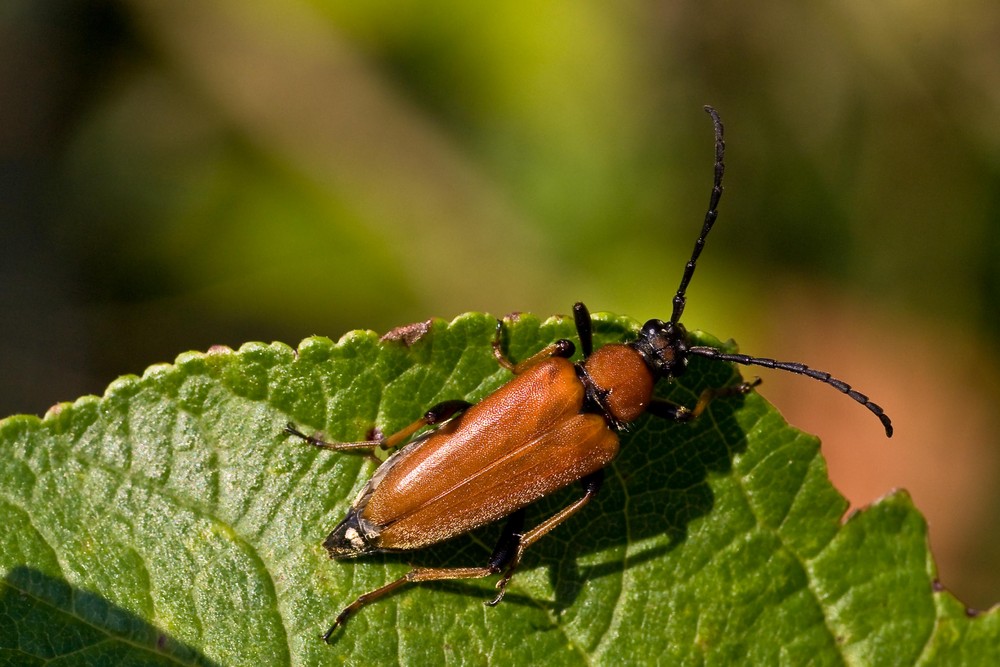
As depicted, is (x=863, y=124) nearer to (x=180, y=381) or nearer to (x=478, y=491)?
(x=478, y=491)

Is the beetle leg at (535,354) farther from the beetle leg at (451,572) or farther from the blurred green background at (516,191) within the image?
the blurred green background at (516,191)

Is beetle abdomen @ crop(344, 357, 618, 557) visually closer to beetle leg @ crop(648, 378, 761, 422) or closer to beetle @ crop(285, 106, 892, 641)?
beetle @ crop(285, 106, 892, 641)

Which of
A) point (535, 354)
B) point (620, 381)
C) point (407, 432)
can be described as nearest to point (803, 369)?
point (620, 381)

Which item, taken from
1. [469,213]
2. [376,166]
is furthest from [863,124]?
[376,166]

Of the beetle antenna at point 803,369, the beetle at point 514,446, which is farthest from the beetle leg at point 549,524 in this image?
the beetle antenna at point 803,369

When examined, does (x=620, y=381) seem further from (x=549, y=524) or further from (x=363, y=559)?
(x=363, y=559)

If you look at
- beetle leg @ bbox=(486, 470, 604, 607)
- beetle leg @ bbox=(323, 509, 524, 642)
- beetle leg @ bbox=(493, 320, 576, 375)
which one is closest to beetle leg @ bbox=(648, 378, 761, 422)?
beetle leg @ bbox=(486, 470, 604, 607)
